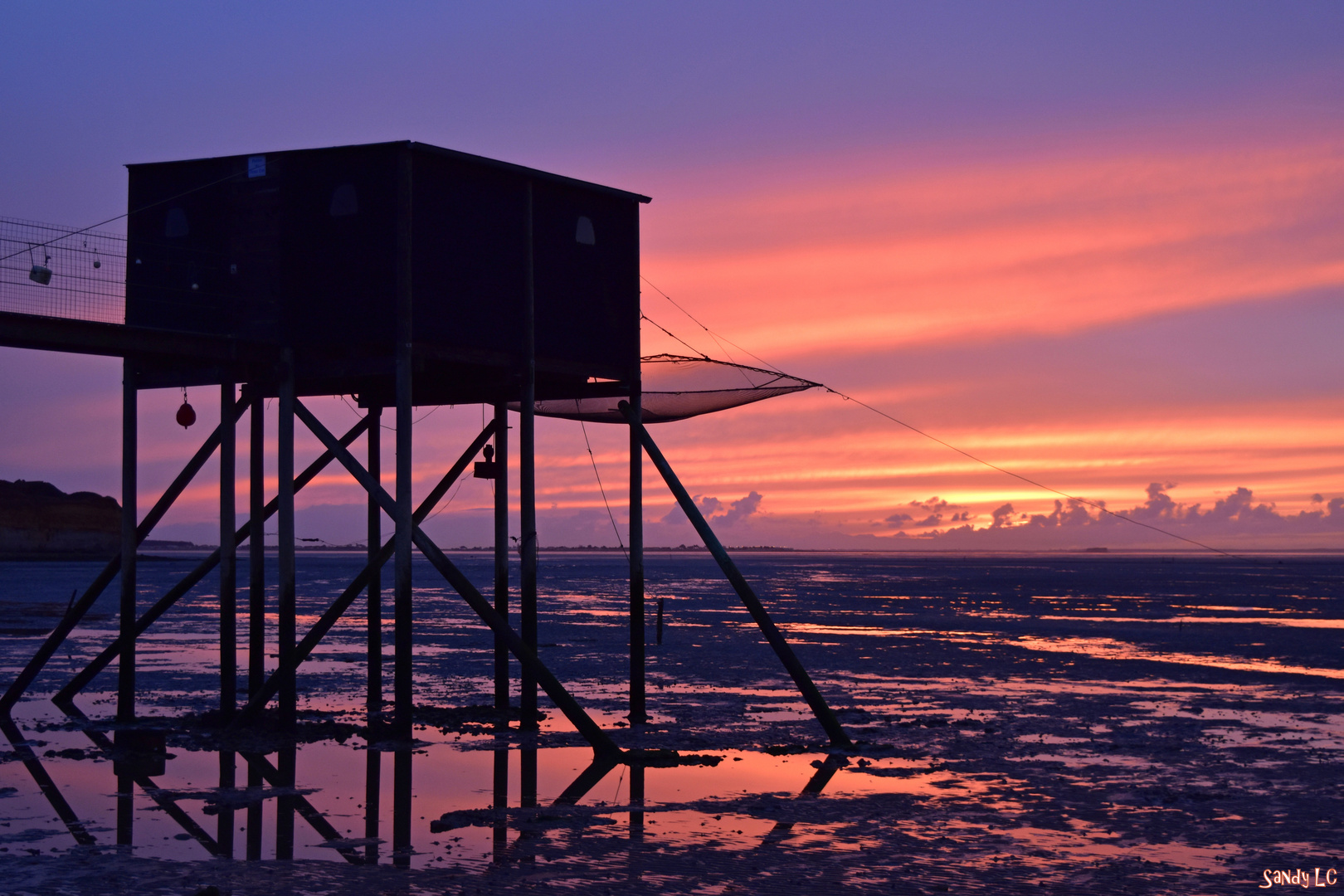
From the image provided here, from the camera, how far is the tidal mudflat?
35.8 feet

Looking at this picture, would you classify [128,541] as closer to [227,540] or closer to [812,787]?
[227,540]

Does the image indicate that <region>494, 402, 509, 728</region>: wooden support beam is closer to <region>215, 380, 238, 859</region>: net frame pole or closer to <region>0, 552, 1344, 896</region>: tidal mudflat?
<region>0, 552, 1344, 896</region>: tidal mudflat

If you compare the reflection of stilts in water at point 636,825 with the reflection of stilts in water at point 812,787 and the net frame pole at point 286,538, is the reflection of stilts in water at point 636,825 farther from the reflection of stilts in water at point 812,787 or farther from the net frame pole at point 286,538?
the net frame pole at point 286,538

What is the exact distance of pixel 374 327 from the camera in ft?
57.5

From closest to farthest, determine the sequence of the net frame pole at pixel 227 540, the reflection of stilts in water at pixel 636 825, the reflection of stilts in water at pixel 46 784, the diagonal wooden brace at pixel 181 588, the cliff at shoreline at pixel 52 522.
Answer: the reflection of stilts in water at pixel 636 825 → the reflection of stilts in water at pixel 46 784 → the net frame pole at pixel 227 540 → the diagonal wooden brace at pixel 181 588 → the cliff at shoreline at pixel 52 522

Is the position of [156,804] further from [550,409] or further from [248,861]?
[550,409]

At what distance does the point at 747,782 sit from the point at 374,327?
777 cm

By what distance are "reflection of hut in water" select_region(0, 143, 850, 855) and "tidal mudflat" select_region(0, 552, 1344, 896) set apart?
1035mm

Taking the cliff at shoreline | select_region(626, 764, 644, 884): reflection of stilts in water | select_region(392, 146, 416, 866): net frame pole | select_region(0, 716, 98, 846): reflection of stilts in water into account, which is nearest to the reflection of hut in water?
select_region(392, 146, 416, 866): net frame pole

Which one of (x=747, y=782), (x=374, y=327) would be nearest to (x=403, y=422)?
(x=374, y=327)

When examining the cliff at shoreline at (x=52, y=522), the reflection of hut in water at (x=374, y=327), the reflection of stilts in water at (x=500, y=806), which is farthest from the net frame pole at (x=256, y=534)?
the cliff at shoreline at (x=52, y=522)

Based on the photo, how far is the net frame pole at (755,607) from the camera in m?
17.5

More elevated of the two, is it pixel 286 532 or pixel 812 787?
pixel 286 532

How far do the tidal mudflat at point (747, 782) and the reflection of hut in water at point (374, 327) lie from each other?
1035 millimetres
